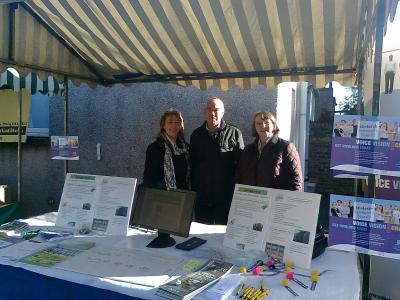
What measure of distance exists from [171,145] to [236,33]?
40.5 inches

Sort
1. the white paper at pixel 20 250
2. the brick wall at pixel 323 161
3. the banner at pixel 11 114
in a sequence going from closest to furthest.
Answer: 1. the white paper at pixel 20 250
2. the banner at pixel 11 114
3. the brick wall at pixel 323 161

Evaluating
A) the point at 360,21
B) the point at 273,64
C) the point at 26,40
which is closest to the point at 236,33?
the point at 273,64

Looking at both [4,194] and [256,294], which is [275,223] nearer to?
[256,294]

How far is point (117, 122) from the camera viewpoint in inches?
198

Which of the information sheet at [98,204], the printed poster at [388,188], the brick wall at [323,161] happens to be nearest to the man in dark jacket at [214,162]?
the information sheet at [98,204]

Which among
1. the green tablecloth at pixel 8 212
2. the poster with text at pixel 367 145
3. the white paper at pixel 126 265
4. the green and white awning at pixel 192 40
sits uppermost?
the green and white awning at pixel 192 40

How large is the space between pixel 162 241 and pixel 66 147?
1947 mm

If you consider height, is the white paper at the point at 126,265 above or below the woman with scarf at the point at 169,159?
below

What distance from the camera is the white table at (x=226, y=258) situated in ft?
5.38

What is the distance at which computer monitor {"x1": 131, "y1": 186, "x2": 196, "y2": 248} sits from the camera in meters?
2.12

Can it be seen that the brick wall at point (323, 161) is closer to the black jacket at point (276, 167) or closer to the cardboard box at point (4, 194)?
the black jacket at point (276, 167)

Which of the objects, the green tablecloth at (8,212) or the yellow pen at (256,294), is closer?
the yellow pen at (256,294)

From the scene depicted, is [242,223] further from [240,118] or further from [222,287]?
[240,118]

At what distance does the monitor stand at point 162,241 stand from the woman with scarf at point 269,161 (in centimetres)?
93
